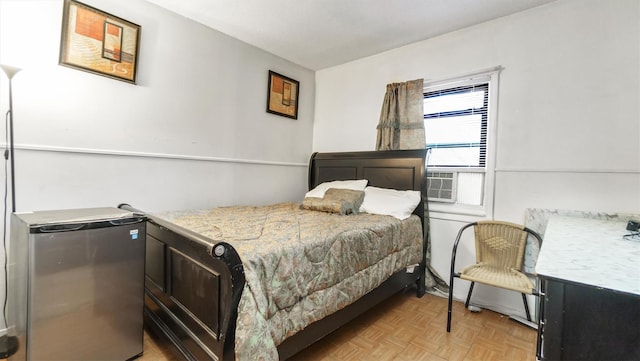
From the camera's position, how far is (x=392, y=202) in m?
2.64

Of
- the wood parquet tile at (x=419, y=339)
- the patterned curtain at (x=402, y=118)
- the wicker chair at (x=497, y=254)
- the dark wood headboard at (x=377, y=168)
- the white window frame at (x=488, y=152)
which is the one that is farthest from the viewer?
the patterned curtain at (x=402, y=118)

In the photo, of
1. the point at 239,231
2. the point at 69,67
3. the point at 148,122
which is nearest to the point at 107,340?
the point at 239,231

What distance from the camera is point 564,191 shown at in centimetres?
218

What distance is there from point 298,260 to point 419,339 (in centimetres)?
120

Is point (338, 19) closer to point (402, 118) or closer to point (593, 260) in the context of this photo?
point (402, 118)

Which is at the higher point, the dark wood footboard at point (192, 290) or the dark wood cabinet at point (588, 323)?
the dark wood cabinet at point (588, 323)

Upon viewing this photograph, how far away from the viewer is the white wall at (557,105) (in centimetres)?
198

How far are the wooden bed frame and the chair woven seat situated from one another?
0.54 metres

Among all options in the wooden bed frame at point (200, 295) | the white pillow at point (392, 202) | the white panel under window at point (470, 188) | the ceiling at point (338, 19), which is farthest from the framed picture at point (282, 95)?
the white panel under window at point (470, 188)

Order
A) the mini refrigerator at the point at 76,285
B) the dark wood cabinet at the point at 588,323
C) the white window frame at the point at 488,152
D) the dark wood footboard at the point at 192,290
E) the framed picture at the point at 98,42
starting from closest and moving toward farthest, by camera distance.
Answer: the dark wood cabinet at the point at 588,323 → the dark wood footboard at the point at 192,290 → the mini refrigerator at the point at 76,285 → the framed picture at the point at 98,42 → the white window frame at the point at 488,152

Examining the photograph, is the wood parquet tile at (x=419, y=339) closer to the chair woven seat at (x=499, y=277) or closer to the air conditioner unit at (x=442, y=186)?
the chair woven seat at (x=499, y=277)

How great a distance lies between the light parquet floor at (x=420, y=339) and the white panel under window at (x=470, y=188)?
3.21 feet

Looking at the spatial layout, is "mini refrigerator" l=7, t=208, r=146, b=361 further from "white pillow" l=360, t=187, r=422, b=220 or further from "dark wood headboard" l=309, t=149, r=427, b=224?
"dark wood headboard" l=309, t=149, r=427, b=224

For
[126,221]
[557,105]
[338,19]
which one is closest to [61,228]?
[126,221]
